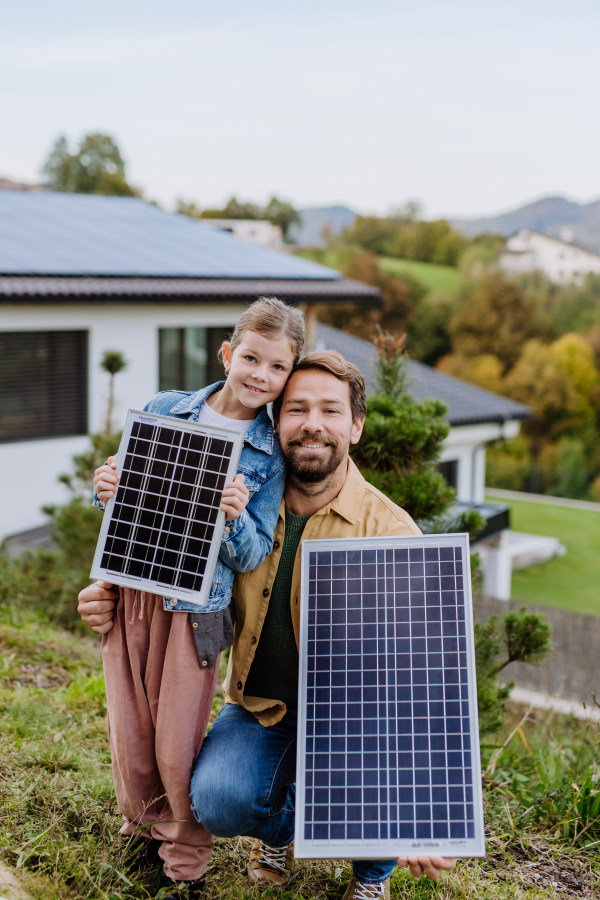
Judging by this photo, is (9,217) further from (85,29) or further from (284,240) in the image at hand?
(284,240)

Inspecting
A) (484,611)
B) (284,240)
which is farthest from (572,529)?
(284,240)

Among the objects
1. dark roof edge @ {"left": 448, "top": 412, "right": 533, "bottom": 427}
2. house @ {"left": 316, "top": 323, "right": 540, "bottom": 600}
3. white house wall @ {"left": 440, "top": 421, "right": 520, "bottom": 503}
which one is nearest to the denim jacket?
house @ {"left": 316, "top": 323, "right": 540, "bottom": 600}

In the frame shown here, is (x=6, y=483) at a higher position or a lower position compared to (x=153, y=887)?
lower

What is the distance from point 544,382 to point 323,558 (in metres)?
52.4

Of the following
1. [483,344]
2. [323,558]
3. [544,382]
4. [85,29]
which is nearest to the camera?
[323,558]

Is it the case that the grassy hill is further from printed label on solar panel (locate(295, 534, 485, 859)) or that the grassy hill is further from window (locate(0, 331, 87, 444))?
window (locate(0, 331, 87, 444))

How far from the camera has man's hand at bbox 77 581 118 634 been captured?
8.84 feet

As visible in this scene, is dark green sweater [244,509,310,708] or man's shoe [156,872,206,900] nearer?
man's shoe [156,872,206,900]

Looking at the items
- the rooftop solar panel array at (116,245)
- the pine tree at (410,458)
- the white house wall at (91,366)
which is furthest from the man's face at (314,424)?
the rooftop solar panel array at (116,245)

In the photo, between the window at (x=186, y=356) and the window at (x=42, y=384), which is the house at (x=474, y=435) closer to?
the window at (x=186, y=356)

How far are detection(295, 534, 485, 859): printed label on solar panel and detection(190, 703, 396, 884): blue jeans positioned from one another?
332mm

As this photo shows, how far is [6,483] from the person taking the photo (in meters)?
11.4

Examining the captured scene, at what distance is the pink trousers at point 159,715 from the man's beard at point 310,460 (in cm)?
65

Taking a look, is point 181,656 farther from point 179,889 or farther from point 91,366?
point 91,366
